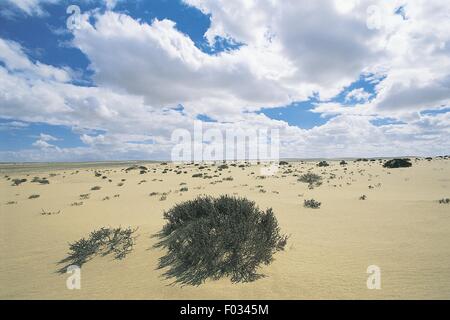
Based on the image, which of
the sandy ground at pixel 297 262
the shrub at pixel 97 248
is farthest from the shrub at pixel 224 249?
the shrub at pixel 97 248

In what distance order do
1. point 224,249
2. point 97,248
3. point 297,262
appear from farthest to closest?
point 97,248, point 297,262, point 224,249

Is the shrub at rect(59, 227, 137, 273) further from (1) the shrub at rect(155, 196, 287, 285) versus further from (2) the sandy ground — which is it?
(1) the shrub at rect(155, 196, 287, 285)

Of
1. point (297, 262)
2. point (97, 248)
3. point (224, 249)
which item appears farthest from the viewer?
point (97, 248)

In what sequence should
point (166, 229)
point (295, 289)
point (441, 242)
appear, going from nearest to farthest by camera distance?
point (295, 289) → point (441, 242) → point (166, 229)

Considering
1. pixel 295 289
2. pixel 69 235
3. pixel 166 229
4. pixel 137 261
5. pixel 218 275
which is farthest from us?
pixel 69 235

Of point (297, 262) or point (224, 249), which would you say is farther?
point (297, 262)

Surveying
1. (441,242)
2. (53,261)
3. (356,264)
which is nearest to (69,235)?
(53,261)

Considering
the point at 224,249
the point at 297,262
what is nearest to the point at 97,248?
the point at 224,249

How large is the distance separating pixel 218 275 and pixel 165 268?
125cm

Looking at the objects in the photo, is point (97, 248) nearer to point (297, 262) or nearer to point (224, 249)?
point (224, 249)

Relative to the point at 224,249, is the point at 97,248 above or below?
below

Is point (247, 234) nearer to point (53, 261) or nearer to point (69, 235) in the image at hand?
point (53, 261)

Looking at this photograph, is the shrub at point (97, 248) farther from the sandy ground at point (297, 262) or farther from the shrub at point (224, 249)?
the shrub at point (224, 249)

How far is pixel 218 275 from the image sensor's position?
215 inches
